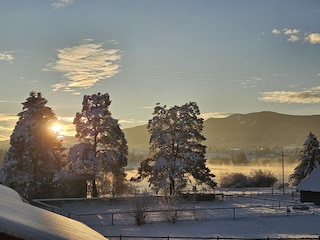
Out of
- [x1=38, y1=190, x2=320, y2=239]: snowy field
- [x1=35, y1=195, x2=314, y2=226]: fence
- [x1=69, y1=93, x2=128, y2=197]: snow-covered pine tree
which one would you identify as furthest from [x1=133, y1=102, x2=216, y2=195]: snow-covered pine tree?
[x1=35, y1=195, x2=314, y2=226]: fence

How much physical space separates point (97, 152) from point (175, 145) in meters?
9.19

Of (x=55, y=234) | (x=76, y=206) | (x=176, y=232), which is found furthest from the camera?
(x=76, y=206)

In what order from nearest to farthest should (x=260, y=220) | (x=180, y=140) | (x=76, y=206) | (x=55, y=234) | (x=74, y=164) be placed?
(x=55, y=234)
(x=260, y=220)
(x=76, y=206)
(x=74, y=164)
(x=180, y=140)

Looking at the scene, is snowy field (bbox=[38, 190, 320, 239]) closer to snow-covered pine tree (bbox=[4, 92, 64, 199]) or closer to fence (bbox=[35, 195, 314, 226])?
fence (bbox=[35, 195, 314, 226])

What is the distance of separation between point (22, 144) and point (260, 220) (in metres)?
24.3

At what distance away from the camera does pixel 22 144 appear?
43.3 m

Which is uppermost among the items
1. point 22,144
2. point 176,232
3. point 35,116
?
point 35,116

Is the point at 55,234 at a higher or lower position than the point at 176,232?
higher

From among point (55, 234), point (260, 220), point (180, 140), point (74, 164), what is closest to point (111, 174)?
point (74, 164)

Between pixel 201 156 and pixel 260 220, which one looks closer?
pixel 260 220

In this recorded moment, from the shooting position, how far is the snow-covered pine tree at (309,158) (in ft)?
208

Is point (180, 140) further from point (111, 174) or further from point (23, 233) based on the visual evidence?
point (23, 233)

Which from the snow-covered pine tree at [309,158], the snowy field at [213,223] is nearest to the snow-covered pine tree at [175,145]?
the snowy field at [213,223]

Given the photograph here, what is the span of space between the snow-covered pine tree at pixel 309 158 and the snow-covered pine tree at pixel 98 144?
1169 inches
